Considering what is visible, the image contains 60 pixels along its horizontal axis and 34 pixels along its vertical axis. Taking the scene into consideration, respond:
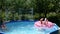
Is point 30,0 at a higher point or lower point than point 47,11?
higher

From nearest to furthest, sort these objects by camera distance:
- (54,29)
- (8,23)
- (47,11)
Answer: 1. (54,29)
2. (8,23)
3. (47,11)

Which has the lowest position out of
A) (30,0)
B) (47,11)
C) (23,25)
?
(23,25)

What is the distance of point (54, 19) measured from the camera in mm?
17172

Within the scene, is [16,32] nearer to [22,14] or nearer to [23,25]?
[23,25]

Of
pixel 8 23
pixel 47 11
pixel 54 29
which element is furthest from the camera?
pixel 47 11

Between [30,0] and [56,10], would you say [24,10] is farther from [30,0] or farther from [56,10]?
[56,10]

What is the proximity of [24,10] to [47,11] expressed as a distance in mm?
2406

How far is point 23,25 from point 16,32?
299cm

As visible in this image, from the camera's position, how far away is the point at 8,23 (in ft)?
53.8

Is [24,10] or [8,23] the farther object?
[24,10]

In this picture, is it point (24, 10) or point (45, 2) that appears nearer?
point (45, 2)

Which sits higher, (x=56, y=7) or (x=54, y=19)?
(x=56, y=7)

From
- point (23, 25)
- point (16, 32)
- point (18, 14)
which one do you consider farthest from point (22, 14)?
point (16, 32)

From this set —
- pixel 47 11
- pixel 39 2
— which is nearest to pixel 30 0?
pixel 39 2
